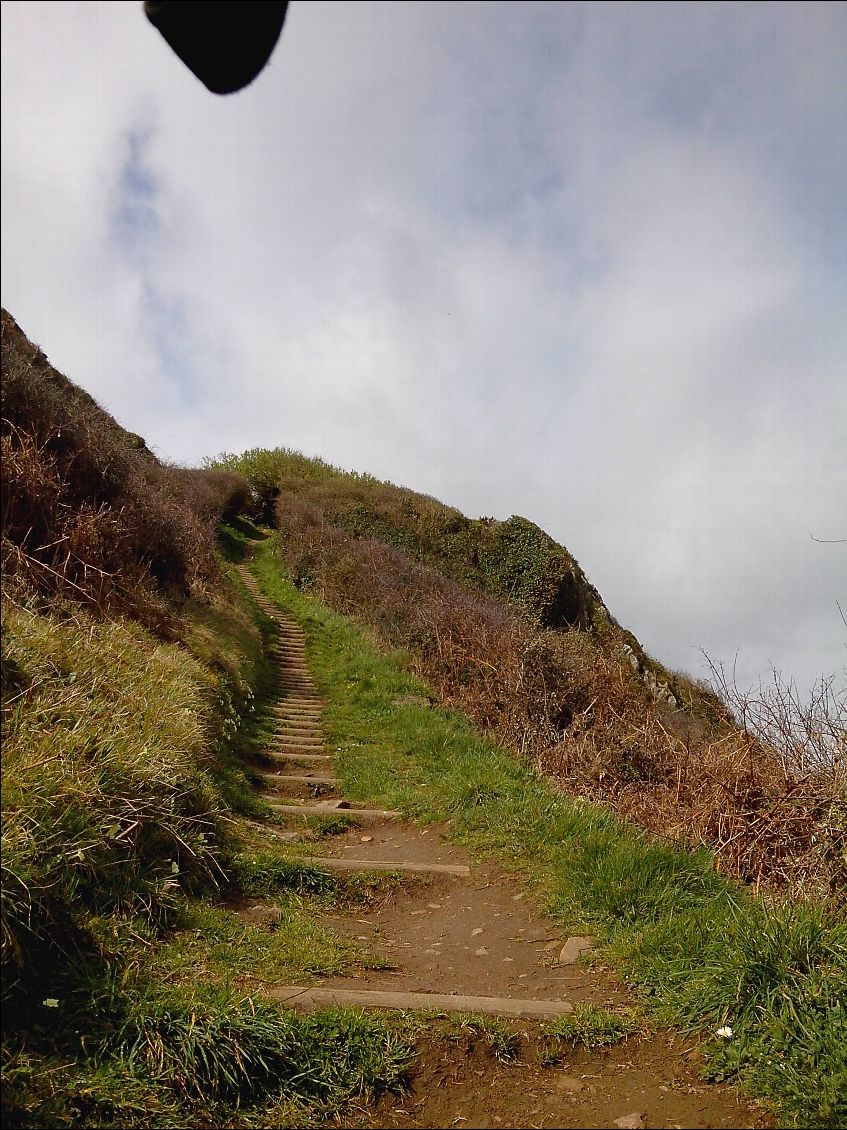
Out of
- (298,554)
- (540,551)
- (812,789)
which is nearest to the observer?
(812,789)

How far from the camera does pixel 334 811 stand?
20.7ft

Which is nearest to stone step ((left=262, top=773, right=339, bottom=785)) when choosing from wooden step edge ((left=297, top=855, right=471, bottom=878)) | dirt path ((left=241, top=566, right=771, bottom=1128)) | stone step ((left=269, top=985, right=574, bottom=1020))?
dirt path ((left=241, top=566, right=771, bottom=1128))

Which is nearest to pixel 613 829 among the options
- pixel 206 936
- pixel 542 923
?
pixel 542 923

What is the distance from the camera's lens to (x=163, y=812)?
13.1ft

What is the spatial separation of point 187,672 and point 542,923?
3973mm

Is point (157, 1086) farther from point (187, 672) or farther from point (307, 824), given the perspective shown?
point (187, 672)

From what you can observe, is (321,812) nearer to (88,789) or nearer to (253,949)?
(253,949)

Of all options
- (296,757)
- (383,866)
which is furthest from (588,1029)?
(296,757)

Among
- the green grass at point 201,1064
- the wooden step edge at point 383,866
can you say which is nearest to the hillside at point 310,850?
the green grass at point 201,1064

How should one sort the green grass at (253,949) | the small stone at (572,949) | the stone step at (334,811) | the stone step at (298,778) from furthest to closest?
the stone step at (298,778)
the stone step at (334,811)
the small stone at (572,949)
the green grass at (253,949)

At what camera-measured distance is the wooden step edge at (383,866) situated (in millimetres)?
4887

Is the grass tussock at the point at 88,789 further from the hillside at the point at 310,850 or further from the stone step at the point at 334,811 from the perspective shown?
the stone step at the point at 334,811

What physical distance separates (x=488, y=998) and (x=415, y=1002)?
40cm

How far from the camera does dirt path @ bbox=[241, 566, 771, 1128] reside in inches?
102
